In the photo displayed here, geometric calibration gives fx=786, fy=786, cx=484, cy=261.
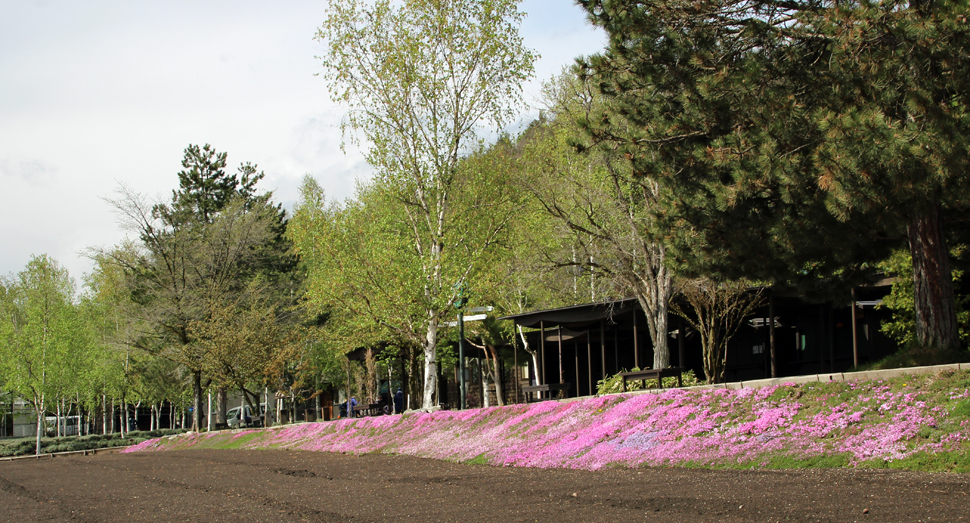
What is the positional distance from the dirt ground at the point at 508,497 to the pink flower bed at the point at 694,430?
746 millimetres

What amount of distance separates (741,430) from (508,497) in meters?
4.09

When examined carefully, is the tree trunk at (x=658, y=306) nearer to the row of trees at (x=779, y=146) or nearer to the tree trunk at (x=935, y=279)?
the row of trees at (x=779, y=146)

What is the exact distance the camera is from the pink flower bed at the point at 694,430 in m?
9.02

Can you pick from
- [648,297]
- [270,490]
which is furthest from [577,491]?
[648,297]

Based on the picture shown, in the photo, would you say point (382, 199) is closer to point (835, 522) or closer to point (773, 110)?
point (773, 110)

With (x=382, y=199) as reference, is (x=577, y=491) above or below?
below

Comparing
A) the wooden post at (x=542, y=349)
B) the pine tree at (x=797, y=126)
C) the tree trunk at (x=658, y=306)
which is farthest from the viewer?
the wooden post at (x=542, y=349)

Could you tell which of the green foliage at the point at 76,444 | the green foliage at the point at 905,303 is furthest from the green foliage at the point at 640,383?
the green foliage at the point at 76,444

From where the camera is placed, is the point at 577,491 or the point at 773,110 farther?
the point at 773,110

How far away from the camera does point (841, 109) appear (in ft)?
33.4

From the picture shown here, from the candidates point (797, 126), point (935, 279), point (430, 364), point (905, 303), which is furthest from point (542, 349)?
point (797, 126)

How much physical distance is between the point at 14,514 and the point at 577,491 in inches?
261

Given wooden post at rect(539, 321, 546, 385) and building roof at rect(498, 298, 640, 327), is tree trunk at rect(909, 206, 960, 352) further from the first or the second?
wooden post at rect(539, 321, 546, 385)

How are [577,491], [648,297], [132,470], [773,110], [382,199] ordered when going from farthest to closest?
1. [382,199]
2. [648,297]
3. [132,470]
4. [773,110]
5. [577,491]
